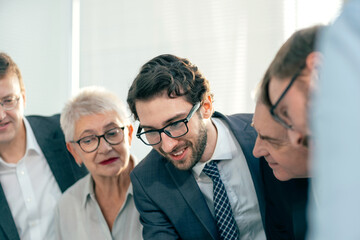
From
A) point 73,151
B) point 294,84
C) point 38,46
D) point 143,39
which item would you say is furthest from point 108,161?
point 38,46

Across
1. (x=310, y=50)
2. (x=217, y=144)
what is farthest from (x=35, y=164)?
(x=310, y=50)

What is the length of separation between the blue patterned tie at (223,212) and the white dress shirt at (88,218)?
0.57 meters

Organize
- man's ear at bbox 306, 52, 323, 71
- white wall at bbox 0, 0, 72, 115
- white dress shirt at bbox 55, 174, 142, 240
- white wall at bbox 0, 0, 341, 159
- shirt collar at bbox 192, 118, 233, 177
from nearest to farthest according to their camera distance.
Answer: man's ear at bbox 306, 52, 323, 71, shirt collar at bbox 192, 118, 233, 177, white dress shirt at bbox 55, 174, 142, 240, white wall at bbox 0, 0, 341, 159, white wall at bbox 0, 0, 72, 115

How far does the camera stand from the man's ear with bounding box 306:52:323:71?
662mm

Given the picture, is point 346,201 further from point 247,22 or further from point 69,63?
point 69,63

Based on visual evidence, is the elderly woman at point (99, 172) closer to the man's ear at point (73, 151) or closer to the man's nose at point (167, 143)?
the man's ear at point (73, 151)

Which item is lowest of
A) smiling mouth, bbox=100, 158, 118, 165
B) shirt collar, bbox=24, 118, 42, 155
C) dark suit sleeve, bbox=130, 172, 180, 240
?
dark suit sleeve, bbox=130, 172, 180, 240

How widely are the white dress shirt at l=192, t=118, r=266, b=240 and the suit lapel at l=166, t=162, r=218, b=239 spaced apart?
0.07 m

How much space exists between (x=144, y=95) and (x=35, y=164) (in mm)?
1070

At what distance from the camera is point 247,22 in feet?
9.41

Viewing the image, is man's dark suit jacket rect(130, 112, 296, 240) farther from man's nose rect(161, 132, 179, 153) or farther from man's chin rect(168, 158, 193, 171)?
man's nose rect(161, 132, 179, 153)

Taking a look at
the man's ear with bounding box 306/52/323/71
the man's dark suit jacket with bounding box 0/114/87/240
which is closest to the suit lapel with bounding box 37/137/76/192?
the man's dark suit jacket with bounding box 0/114/87/240

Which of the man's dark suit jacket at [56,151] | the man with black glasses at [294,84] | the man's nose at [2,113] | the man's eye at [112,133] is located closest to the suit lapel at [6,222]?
the man's dark suit jacket at [56,151]

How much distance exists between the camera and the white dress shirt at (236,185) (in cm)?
181
